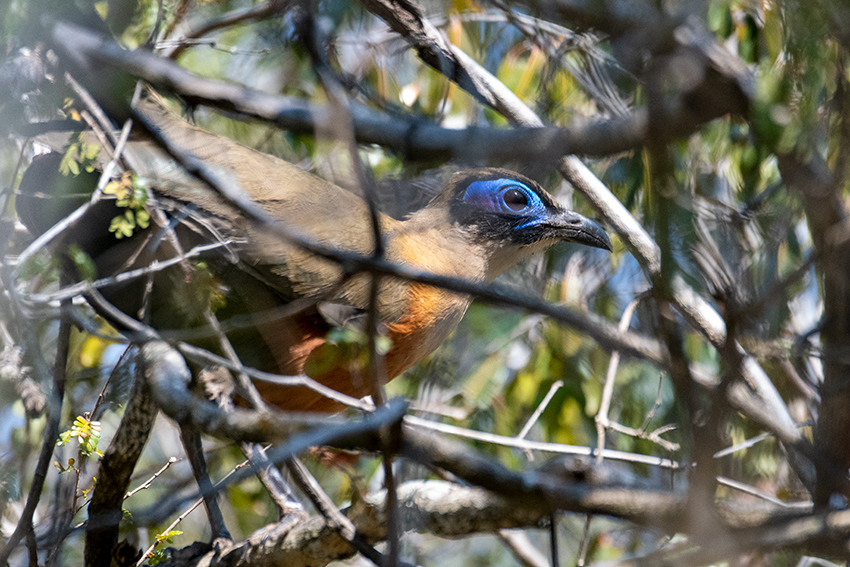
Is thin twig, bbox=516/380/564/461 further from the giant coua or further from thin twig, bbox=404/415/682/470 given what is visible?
the giant coua

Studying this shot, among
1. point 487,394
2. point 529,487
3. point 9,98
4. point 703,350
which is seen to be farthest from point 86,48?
point 703,350

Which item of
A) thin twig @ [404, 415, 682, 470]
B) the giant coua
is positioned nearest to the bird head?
the giant coua

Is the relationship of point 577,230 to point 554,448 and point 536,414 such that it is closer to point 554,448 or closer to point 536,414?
point 536,414

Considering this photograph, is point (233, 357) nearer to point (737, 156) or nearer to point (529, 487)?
point (529, 487)

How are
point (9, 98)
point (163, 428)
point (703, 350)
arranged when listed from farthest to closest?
point (163, 428) < point (703, 350) < point (9, 98)

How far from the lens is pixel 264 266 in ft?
10.4

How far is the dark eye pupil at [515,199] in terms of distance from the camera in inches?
165

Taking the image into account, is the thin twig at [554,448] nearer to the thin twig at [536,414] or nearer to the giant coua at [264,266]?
the thin twig at [536,414]

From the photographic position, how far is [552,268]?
4.63m

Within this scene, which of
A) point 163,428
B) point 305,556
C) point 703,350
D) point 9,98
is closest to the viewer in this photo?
point 9,98

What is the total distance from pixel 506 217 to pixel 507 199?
0.11m

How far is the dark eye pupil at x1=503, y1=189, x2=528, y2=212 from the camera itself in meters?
4.20

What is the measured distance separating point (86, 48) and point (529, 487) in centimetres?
233

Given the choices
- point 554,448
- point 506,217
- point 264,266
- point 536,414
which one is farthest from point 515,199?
point 264,266
